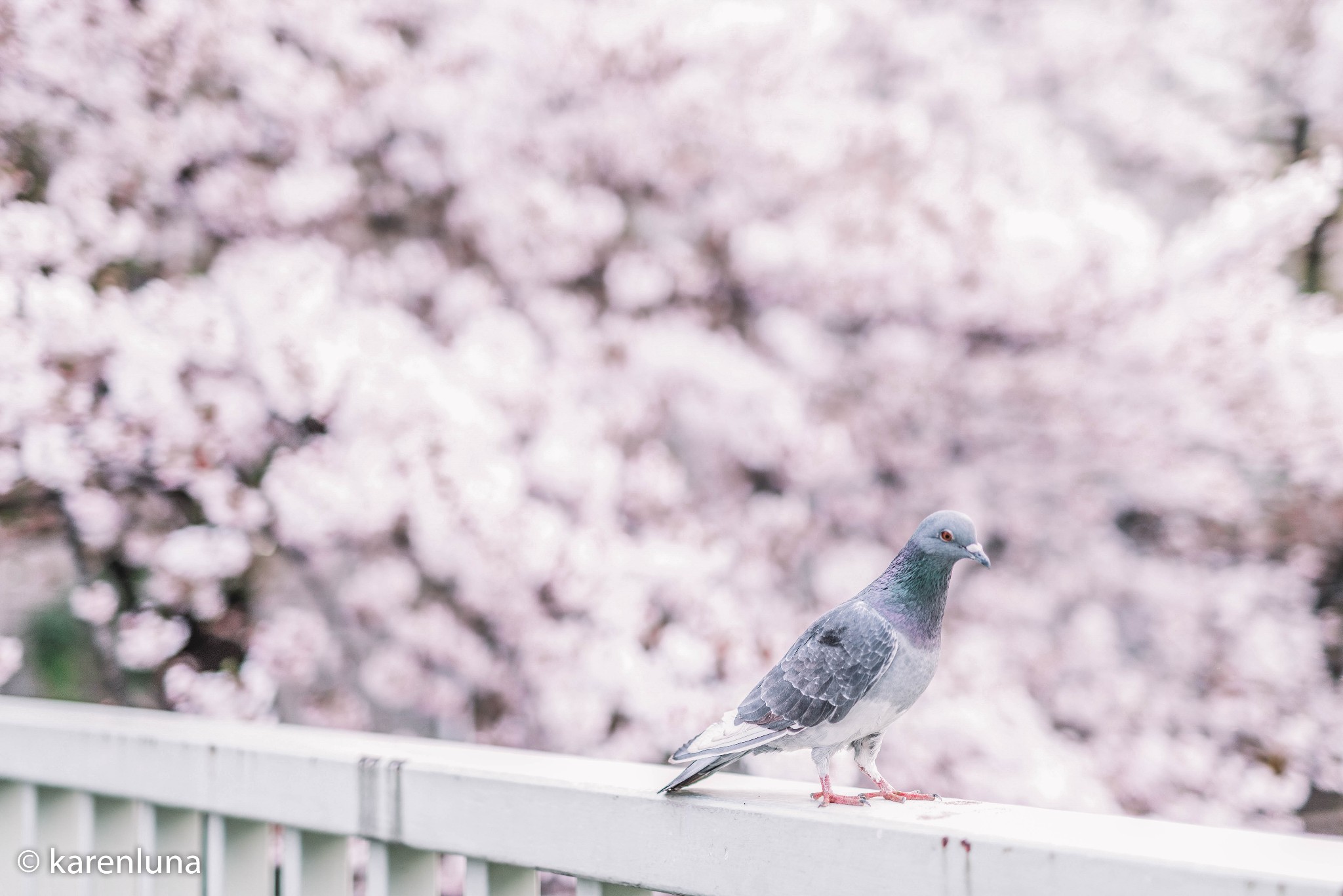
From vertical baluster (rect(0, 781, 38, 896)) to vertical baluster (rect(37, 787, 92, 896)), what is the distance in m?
0.01

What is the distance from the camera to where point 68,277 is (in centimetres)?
281

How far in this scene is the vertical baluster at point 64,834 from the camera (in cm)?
135

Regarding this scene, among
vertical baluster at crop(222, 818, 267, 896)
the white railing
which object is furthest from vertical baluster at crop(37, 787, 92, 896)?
vertical baluster at crop(222, 818, 267, 896)

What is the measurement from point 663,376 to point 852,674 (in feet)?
8.13

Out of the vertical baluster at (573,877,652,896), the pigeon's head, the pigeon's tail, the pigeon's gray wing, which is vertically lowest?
the vertical baluster at (573,877,652,896)

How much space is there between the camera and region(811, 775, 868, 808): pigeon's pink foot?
36.2 inches

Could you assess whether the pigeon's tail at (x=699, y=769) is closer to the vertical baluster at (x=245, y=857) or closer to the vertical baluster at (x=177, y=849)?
the vertical baluster at (x=245, y=857)

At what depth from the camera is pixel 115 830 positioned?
4.47 ft

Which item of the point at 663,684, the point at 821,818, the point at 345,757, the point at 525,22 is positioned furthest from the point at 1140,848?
the point at 525,22

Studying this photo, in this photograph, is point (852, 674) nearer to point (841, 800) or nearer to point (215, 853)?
point (841, 800)

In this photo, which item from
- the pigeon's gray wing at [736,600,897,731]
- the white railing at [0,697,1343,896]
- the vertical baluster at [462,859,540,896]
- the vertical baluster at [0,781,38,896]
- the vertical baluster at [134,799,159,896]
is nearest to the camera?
the white railing at [0,697,1343,896]

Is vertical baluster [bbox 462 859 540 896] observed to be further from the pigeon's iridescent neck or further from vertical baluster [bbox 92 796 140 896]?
vertical baluster [bbox 92 796 140 896]

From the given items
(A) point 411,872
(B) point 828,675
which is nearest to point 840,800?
(B) point 828,675

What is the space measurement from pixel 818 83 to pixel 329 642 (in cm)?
267
